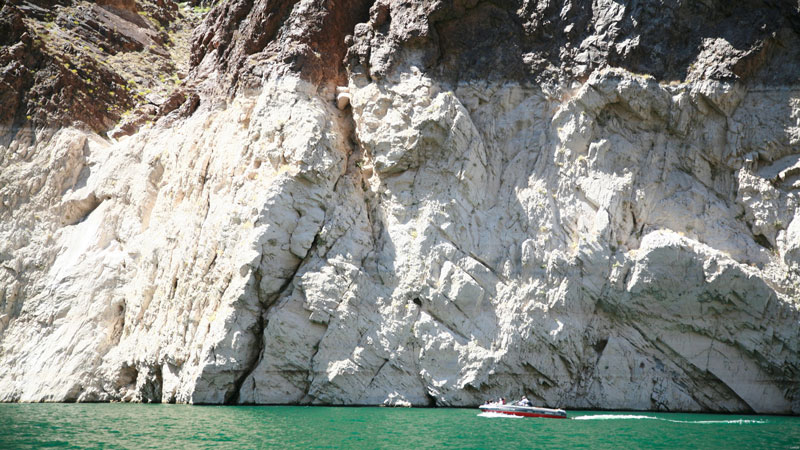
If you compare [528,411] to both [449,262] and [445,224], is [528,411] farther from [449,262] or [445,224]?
[445,224]

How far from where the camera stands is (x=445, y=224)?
29875 mm

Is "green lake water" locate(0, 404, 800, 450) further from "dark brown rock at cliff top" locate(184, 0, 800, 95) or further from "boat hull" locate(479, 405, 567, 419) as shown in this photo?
"dark brown rock at cliff top" locate(184, 0, 800, 95)

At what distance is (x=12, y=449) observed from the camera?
15461 millimetres

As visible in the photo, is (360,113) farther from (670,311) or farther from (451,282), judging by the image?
(670,311)

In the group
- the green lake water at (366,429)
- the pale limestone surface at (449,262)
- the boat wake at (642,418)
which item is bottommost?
the green lake water at (366,429)

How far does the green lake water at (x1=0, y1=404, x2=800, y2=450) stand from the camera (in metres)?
17.1

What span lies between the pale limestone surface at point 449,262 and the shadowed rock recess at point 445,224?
0.33ft

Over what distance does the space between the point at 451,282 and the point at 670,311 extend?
9.22 metres

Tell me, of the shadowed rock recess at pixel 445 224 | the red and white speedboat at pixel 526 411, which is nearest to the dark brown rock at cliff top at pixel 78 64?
the shadowed rock recess at pixel 445 224

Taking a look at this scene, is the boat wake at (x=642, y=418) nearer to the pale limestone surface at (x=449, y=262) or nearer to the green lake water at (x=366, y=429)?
the green lake water at (x=366, y=429)

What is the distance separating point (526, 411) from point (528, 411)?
3.0 inches

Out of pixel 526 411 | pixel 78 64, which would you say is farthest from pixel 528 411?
pixel 78 64

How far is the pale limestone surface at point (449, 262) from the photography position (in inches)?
1067

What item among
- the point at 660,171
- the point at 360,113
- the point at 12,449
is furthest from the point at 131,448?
the point at 660,171
